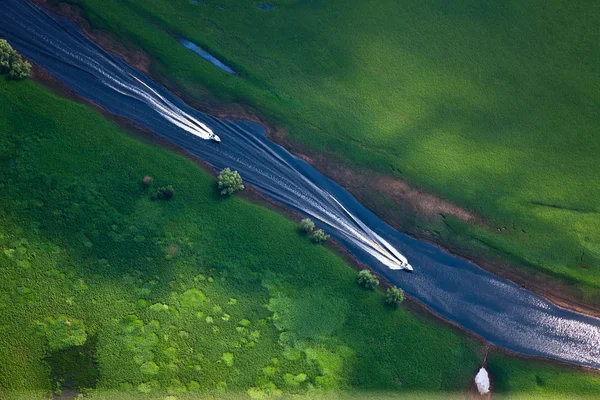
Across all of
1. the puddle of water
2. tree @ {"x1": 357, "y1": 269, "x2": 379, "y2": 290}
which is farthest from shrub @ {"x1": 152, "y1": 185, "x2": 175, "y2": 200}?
tree @ {"x1": 357, "y1": 269, "x2": 379, "y2": 290}

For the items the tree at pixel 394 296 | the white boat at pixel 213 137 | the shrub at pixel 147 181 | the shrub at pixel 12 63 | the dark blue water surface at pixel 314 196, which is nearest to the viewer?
the tree at pixel 394 296

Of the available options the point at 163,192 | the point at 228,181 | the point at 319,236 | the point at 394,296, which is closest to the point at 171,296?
the point at 163,192

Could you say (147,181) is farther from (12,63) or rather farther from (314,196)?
(12,63)

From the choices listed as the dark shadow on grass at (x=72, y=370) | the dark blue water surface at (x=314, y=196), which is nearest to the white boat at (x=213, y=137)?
the dark blue water surface at (x=314, y=196)

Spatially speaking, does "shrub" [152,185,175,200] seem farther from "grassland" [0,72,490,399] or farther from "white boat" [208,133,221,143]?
"white boat" [208,133,221,143]

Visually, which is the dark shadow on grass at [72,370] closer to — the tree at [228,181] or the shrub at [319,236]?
the tree at [228,181]

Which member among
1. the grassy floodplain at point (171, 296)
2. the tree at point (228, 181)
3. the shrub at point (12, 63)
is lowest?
the grassy floodplain at point (171, 296)

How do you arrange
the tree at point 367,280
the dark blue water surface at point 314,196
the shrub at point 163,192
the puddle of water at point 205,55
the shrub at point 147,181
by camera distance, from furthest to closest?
the puddle of water at point 205,55
the dark blue water surface at point 314,196
the shrub at point 147,181
the shrub at point 163,192
the tree at point 367,280
